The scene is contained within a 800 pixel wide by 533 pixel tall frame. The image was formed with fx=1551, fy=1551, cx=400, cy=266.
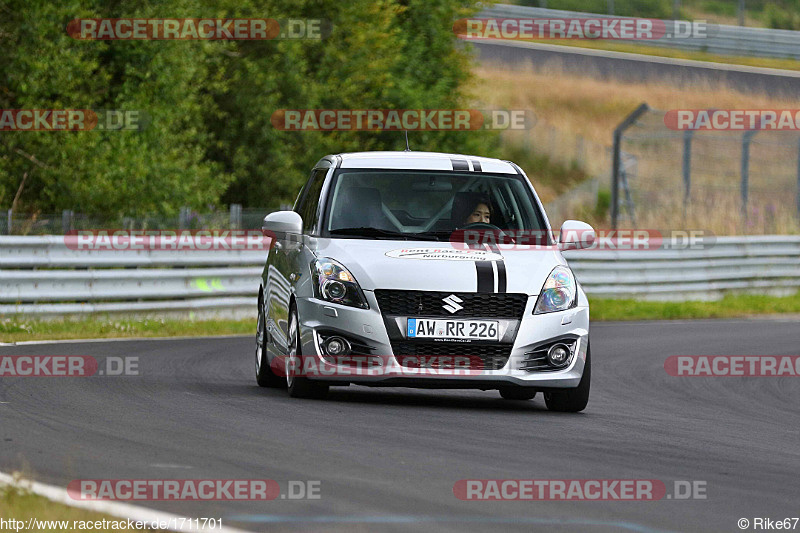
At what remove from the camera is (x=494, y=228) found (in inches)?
429

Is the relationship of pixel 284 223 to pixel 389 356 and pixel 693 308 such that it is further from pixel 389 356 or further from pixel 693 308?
pixel 693 308

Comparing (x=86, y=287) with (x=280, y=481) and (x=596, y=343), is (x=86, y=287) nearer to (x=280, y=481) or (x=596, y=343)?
(x=596, y=343)

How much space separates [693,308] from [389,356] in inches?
616

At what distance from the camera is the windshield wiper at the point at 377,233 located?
10477mm

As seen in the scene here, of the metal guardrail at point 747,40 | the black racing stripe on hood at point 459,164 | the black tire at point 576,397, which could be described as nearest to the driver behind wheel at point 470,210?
the black racing stripe on hood at point 459,164

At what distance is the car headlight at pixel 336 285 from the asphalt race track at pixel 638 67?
42.6 m

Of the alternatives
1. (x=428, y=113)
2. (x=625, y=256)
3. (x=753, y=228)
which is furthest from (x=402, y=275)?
(x=428, y=113)

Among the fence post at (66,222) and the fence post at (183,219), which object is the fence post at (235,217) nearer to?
the fence post at (183,219)

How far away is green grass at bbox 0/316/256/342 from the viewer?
1622cm

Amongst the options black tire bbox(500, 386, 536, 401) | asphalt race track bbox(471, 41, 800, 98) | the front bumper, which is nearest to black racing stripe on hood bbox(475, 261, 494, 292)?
the front bumper

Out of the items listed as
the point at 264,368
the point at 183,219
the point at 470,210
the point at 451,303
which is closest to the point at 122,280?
the point at 183,219

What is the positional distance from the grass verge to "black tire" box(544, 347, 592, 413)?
4.97m

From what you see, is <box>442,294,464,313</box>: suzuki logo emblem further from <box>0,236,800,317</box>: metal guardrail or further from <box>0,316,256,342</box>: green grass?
<box>0,236,800,317</box>: metal guardrail

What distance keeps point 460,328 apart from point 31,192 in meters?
16.9
